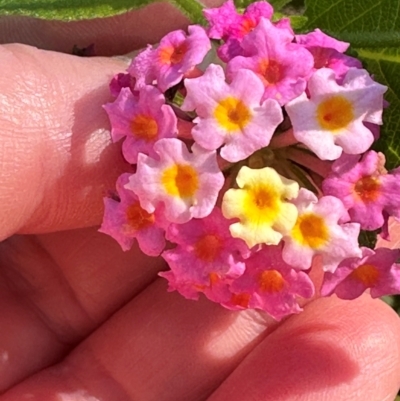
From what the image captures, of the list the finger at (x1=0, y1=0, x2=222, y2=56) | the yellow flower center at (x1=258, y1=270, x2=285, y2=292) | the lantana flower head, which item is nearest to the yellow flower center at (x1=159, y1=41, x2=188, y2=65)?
the lantana flower head

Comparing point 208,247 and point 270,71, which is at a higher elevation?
point 270,71

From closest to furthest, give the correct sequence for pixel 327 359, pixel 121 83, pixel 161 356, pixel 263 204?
pixel 263 204, pixel 121 83, pixel 327 359, pixel 161 356

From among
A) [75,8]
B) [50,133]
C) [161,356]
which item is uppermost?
[75,8]

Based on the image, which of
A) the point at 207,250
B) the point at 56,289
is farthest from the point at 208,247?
the point at 56,289

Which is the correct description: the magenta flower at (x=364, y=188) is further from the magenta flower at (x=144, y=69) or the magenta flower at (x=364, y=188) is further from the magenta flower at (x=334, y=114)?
the magenta flower at (x=144, y=69)

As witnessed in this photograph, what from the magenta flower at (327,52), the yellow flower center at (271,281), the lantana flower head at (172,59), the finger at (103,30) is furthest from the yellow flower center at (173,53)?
the finger at (103,30)

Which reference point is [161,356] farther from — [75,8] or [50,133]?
[75,8]
